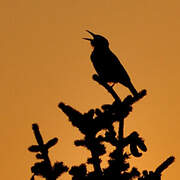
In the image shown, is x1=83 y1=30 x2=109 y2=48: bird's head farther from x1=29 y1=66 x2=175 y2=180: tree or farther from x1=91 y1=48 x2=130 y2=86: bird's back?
x1=29 y1=66 x2=175 y2=180: tree

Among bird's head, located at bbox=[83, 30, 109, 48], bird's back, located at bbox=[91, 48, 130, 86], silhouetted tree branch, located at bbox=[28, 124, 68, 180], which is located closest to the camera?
silhouetted tree branch, located at bbox=[28, 124, 68, 180]

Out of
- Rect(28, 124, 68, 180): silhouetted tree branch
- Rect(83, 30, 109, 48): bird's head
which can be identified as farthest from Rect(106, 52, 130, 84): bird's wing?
Rect(28, 124, 68, 180): silhouetted tree branch

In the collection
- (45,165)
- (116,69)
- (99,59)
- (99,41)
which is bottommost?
(45,165)

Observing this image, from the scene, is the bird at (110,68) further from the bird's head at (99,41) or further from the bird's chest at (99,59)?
the bird's head at (99,41)

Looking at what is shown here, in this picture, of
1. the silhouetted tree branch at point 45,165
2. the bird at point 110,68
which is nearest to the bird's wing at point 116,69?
the bird at point 110,68

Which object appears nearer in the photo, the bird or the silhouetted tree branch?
the silhouetted tree branch

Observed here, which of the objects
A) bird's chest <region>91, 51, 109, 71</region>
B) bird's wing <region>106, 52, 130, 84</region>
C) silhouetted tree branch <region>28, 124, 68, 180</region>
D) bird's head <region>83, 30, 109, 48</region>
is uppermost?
bird's head <region>83, 30, 109, 48</region>

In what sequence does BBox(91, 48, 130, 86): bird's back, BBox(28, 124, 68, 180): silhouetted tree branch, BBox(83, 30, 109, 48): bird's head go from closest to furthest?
BBox(28, 124, 68, 180): silhouetted tree branch < BBox(91, 48, 130, 86): bird's back < BBox(83, 30, 109, 48): bird's head

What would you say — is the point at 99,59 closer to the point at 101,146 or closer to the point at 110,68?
the point at 110,68

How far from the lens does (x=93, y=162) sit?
4.31m

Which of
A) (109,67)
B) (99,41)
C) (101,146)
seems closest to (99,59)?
(109,67)

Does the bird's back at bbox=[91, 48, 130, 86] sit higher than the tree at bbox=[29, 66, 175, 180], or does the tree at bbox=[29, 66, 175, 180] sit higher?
the bird's back at bbox=[91, 48, 130, 86]

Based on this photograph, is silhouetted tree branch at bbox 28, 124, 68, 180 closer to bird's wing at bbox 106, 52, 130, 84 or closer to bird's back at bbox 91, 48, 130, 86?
bird's back at bbox 91, 48, 130, 86

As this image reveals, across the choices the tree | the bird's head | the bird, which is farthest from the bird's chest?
the tree
